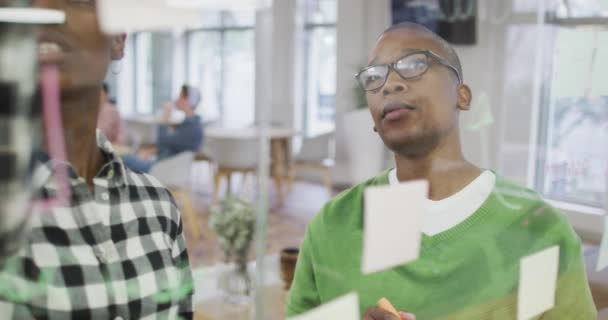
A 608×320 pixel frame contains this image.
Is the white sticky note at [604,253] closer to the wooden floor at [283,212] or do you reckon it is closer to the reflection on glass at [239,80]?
the wooden floor at [283,212]

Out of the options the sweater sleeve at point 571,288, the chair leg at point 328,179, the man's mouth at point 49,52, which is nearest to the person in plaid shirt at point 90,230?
the man's mouth at point 49,52

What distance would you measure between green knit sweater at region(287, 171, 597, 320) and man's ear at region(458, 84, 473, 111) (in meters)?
0.09

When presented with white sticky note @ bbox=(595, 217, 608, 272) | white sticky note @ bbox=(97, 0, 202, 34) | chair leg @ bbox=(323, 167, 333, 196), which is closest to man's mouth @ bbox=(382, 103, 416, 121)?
chair leg @ bbox=(323, 167, 333, 196)

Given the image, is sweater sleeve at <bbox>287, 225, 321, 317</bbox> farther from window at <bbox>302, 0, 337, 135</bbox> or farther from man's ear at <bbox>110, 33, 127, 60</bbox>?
man's ear at <bbox>110, 33, 127, 60</bbox>

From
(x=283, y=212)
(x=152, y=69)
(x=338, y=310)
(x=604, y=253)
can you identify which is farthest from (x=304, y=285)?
(x=604, y=253)

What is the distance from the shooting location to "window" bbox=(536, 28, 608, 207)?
797mm

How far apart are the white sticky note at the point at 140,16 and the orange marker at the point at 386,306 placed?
0.31 metres

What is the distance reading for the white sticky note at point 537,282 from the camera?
721 mm

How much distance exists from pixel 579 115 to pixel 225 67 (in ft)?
1.63

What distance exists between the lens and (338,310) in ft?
1.88

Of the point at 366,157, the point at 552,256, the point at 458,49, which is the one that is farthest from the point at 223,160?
the point at 552,256

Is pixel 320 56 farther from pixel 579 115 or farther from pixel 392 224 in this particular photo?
pixel 579 115

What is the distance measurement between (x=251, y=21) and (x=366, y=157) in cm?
20

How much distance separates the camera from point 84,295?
42 cm
